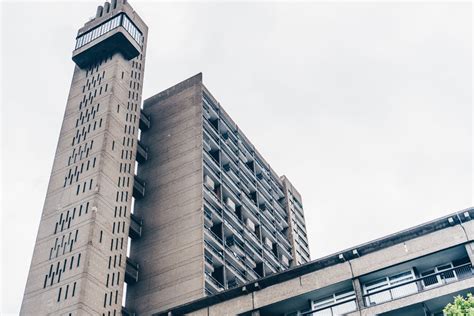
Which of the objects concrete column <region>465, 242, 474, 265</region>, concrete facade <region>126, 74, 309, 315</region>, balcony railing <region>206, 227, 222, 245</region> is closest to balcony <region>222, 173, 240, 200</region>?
concrete facade <region>126, 74, 309, 315</region>

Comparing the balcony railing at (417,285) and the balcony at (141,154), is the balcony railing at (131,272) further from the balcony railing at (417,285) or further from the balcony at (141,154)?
the balcony railing at (417,285)

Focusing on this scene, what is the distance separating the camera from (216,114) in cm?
7494

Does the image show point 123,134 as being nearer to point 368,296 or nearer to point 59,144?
point 59,144

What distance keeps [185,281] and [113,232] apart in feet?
26.6

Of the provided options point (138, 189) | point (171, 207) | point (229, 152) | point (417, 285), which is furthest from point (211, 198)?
point (417, 285)

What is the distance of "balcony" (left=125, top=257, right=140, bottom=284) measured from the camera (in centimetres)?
5753

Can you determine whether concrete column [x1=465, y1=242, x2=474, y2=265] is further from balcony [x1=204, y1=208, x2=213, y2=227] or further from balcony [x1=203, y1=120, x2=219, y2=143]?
balcony [x1=203, y1=120, x2=219, y2=143]

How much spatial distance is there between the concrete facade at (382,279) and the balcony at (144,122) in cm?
3971

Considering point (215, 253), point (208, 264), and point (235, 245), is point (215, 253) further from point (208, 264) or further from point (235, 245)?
point (235, 245)

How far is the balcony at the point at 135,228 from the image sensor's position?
202 feet

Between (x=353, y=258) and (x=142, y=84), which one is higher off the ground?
(x=142, y=84)

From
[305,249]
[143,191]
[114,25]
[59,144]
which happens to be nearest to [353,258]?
[143,191]

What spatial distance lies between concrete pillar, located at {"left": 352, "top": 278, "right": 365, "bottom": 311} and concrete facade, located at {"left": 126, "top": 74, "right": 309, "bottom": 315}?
906 inches

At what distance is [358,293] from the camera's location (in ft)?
107
